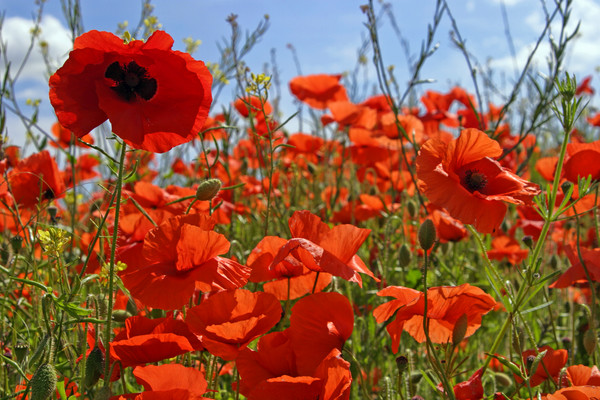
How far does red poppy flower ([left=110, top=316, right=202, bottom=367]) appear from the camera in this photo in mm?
1034

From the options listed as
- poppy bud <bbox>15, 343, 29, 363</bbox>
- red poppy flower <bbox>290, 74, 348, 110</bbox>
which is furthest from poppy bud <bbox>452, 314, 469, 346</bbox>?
red poppy flower <bbox>290, 74, 348, 110</bbox>

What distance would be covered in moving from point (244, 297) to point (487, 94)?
3825 mm

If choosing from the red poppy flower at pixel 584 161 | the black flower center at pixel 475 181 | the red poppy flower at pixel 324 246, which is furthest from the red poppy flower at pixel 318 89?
the red poppy flower at pixel 324 246

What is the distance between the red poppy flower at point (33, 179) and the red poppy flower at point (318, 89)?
1.62 meters

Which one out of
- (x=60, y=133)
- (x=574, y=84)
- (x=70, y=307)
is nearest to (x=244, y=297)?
(x=70, y=307)

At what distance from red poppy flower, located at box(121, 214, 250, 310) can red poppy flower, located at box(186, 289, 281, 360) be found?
27mm

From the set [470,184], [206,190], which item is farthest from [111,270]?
[470,184]

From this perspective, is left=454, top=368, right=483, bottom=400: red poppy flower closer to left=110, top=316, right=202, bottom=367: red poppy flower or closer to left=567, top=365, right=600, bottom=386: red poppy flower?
left=567, top=365, right=600, bottom=386: red poppy flower

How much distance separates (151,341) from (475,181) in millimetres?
709

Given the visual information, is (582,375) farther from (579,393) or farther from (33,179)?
(33,179)

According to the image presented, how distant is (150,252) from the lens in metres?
1.15

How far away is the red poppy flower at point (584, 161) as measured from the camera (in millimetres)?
1505

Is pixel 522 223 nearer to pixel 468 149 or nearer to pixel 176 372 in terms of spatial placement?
pixel 468 149

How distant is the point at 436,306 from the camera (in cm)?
114
